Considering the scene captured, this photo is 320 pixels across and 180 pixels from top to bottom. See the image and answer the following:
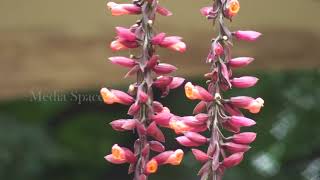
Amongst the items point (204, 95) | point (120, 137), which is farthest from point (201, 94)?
point (120, 137)

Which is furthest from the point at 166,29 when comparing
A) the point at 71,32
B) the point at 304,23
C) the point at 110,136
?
the point at 110,136

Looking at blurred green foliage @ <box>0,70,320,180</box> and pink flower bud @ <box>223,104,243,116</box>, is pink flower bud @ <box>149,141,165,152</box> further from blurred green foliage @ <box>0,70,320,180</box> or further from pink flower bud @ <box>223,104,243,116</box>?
blurred green foliage @ <box>0,70,320,180</box>

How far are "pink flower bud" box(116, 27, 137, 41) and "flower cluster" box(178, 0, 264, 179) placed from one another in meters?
0.06

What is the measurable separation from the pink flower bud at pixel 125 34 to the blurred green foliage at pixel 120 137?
1.61 metres

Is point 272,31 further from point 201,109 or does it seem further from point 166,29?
point 201,109

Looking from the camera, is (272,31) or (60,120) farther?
A: (60,120)

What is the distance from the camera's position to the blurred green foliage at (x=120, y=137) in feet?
7.14

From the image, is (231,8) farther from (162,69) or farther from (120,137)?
(120,137)

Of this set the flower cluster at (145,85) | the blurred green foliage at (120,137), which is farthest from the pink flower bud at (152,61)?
the blurred green foliage at (120,137)

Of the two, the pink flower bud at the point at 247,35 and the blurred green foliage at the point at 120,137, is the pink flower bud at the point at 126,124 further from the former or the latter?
the blurred green foliage at the point at 120,137

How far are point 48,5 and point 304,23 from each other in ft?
2.03

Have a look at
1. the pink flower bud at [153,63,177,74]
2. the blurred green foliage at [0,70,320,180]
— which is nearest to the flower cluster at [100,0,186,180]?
the pink flower bud at [153,63,177,74]

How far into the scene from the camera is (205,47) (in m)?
1.56

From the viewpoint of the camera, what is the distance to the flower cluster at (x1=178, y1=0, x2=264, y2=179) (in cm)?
48
